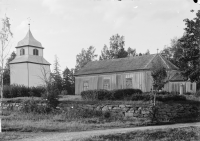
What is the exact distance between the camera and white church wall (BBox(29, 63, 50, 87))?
12.5 meters

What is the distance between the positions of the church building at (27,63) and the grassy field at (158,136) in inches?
202

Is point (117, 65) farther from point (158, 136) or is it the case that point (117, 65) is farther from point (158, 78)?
point (158, 136)

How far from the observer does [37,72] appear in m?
13.0

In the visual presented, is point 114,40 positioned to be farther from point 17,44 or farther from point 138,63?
point 138,63

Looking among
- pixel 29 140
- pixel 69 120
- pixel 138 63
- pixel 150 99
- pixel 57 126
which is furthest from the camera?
pixel 138 63

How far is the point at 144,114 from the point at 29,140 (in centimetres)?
730

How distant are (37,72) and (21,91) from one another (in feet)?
17.3

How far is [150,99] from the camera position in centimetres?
1514

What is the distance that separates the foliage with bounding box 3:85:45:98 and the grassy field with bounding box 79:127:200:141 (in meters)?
7.67

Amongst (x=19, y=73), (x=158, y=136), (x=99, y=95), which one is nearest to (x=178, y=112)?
(x=99, y=95)

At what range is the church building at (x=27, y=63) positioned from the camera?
39.0 ft

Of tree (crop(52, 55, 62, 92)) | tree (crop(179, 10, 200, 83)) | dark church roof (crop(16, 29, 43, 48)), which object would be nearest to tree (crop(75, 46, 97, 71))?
tree (crop(52, 55, 62, 92))

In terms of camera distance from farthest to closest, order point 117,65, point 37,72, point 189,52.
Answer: point 117,65
point 189,52
point 37,72

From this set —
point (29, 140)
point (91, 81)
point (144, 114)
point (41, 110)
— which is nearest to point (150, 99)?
point (144, 114)
